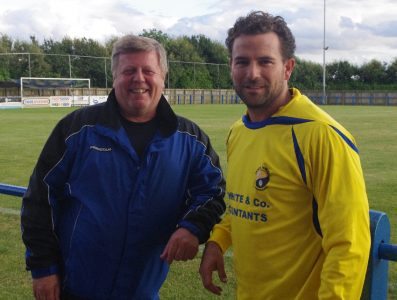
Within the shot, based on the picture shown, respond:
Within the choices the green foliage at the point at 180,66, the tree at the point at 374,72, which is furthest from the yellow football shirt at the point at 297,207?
the tree at the point at 374,72

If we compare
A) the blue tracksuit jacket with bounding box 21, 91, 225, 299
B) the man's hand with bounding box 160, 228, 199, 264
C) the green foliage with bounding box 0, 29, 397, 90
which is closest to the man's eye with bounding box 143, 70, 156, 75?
the blue tracksuit jacket with bounding box 21, 91, 225, 299

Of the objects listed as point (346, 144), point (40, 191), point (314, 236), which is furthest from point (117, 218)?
point (346, 144)

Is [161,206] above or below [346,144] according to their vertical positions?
below

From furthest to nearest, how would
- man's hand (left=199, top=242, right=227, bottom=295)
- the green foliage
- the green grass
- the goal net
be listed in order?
the green foliage → the goal net → the green grass → man's hand (left=199, top=242, right=227, bottom=295)

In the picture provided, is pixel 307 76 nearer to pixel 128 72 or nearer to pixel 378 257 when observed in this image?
pixel 128 72

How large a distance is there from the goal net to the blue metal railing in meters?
44.7

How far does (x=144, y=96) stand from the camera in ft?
8.91

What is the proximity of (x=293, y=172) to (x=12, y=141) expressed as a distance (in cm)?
1649

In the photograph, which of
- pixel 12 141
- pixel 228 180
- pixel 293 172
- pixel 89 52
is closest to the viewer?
pixel 293 172

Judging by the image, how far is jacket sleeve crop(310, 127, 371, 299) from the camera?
195 centimetres

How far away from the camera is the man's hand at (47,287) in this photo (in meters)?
2.71

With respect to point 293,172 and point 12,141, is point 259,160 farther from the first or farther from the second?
point 12,141

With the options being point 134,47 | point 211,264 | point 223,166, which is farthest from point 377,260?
point 223,166

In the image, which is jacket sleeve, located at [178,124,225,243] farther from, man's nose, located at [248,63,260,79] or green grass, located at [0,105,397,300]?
green grass, located at [0,105,397,300]
